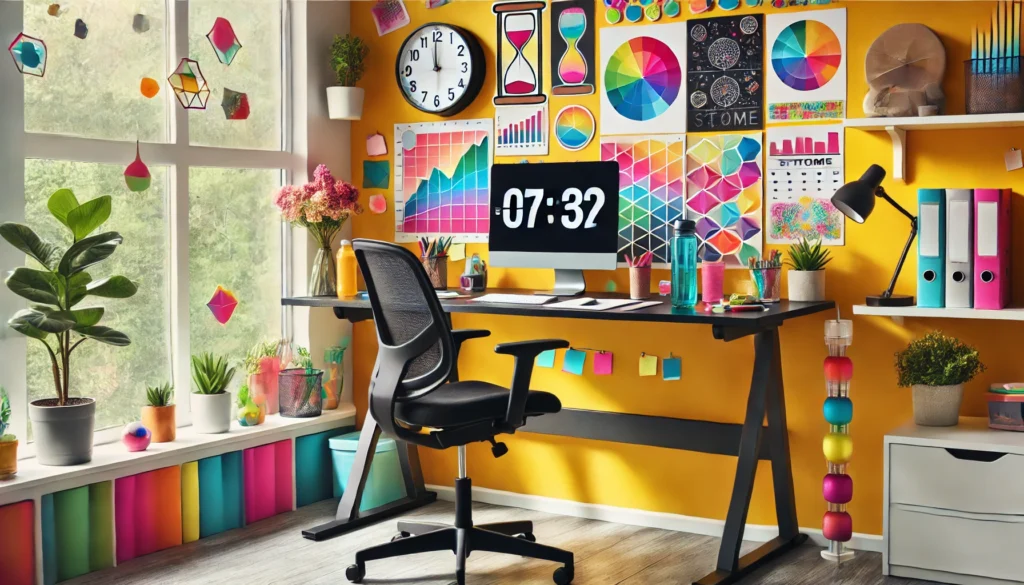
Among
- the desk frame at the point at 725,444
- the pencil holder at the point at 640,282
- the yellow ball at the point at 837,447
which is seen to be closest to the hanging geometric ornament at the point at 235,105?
the desk frame at the point at 725,444

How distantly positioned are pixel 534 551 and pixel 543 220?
1177 mm

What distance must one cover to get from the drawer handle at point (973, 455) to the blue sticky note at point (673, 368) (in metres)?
Answer: 0.94

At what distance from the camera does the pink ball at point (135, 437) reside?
342 centimetres

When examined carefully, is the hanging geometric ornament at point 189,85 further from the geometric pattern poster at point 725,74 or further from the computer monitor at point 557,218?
the geometric pattern poster at point 725,74

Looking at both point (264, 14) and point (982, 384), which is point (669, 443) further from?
point (264, 14)

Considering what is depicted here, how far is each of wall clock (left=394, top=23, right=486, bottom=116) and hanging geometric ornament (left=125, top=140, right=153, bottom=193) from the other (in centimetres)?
106

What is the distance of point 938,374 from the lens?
3109mm

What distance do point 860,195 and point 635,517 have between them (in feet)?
4.56

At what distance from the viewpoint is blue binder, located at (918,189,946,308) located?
3070 millimetres

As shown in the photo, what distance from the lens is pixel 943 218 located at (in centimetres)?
307

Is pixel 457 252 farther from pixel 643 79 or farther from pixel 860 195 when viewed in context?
pixel 860 195

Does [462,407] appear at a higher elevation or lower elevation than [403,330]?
lower

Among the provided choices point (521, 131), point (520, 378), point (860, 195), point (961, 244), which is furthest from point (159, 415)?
point (961, 244)

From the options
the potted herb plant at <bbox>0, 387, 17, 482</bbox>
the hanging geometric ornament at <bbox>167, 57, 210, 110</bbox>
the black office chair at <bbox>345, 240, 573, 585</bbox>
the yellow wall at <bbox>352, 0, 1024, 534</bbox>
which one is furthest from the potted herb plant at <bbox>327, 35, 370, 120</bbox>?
the potted herb plant at <bbox>0, 387, 17, 482</bbox>
